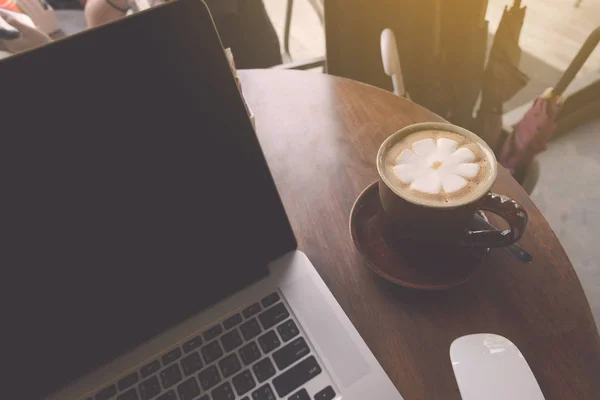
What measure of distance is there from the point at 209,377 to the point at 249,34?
98cm

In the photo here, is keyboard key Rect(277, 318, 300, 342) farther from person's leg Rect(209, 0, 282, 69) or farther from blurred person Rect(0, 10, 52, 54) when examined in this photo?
blurred person Rect(0, 10, 52, 54)

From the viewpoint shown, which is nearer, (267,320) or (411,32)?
(267,320)

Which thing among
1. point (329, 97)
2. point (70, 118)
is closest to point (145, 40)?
point (70, 118)

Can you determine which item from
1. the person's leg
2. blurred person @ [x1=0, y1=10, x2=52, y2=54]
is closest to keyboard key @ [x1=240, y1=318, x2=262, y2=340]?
the person's leg

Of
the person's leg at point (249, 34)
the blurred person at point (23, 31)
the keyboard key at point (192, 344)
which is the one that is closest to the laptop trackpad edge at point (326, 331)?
the keyboard key at point (192, 344)

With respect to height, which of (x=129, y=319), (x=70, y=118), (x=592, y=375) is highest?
(x=70, y=118)

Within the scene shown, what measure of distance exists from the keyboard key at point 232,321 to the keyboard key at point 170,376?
0.06 m

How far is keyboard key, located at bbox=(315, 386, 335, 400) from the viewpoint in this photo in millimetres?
418

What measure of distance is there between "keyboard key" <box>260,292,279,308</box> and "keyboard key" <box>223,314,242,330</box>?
0.10ft

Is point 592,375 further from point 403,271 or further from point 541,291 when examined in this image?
point 403,271

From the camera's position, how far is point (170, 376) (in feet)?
1.44

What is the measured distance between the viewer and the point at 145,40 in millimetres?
334

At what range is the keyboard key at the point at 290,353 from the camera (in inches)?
17.1

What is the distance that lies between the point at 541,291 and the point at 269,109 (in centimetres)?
48
